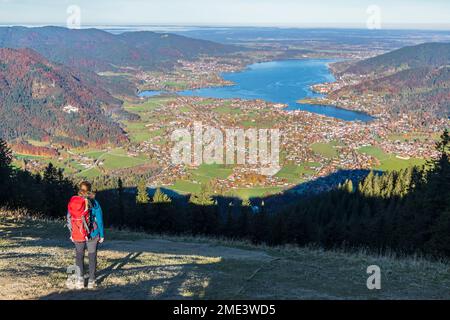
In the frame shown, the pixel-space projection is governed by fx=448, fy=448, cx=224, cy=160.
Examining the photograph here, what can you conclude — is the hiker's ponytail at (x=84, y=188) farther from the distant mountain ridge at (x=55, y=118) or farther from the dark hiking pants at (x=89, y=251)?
the distant mountain ridge at (x=55, y=118)

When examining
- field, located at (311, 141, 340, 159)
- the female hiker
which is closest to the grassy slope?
the female hiker

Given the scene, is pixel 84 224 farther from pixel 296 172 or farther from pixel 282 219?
pixel 296 172

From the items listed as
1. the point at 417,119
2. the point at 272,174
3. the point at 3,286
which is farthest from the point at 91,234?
the point at 417,119

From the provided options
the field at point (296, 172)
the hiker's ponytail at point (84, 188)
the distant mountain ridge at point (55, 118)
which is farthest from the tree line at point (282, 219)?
the distant mountain ridge at point (55, 118)

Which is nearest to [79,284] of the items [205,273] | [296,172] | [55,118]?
[205,273]
